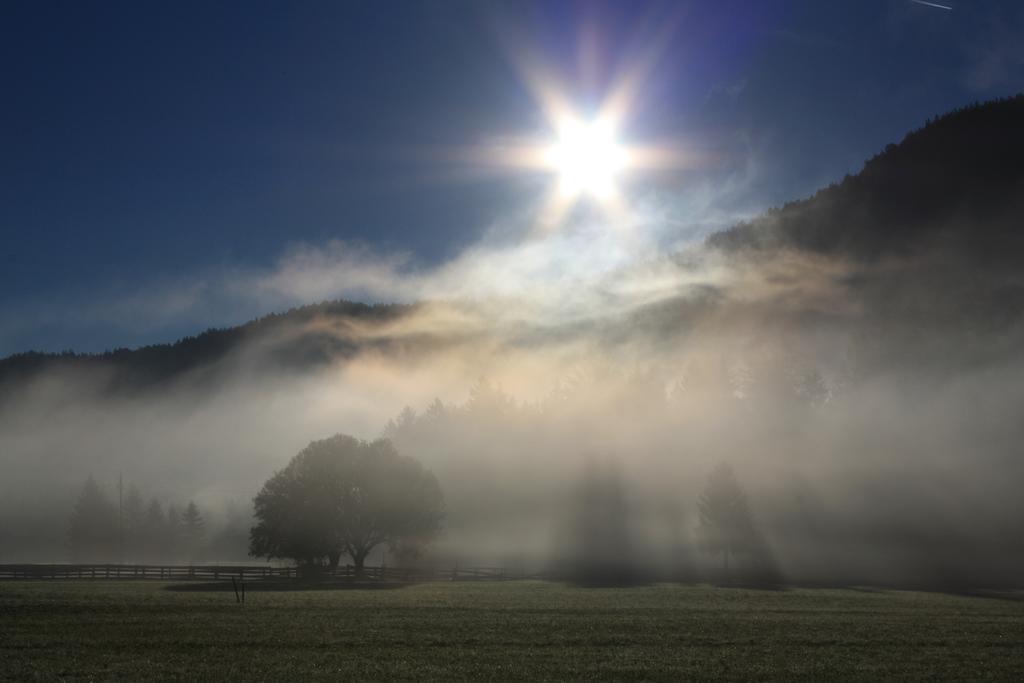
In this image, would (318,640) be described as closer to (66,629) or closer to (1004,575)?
(66,629)

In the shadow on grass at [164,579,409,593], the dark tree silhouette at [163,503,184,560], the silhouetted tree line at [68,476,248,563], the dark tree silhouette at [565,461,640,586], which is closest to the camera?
the shadow on grass at [164,579,409,593]

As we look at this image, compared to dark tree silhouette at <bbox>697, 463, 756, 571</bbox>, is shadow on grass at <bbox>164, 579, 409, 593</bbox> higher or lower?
lower

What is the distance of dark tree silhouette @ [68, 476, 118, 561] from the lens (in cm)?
12762

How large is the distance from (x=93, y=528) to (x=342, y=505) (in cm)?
6714

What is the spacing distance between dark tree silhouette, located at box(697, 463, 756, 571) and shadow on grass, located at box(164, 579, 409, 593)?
34.9 m

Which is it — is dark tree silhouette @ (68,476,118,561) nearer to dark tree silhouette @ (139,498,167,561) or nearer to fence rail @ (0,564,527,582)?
dark tree silhouette @ (139,498,167,561)

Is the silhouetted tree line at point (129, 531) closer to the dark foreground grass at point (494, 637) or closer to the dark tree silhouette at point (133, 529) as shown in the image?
the dark tree silhouette at point (133, 529)

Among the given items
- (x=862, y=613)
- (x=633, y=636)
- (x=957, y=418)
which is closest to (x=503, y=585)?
(x=862, y=613)

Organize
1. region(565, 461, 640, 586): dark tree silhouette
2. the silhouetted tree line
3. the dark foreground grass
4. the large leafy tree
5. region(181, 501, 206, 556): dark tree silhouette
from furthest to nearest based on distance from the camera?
region(181, 501, 206, 556): dark tree silhouette < the silhouetted tree line < region(565, 461, 640, 586): dark tree silhouette < the large leafy tree < the dark foreground grass

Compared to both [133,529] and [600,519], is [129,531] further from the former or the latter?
[600,519]

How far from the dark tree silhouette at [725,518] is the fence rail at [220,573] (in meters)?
21.2

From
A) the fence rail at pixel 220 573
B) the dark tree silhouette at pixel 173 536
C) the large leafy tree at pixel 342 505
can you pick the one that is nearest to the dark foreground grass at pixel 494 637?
the fence rail at pixel 220 573

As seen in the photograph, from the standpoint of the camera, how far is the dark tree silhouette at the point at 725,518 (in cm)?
8606

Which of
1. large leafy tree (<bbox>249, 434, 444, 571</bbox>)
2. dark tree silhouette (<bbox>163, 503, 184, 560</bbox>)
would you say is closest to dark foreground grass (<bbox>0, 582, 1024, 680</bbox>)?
large leafy tree (<bbox>249, 434, 444, 571</bbox>)
